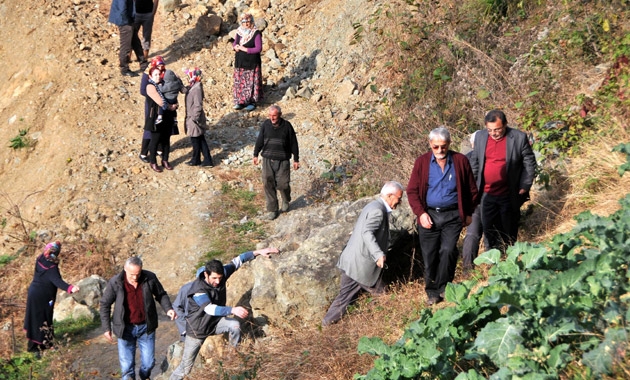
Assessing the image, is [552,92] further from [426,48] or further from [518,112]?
[426,48]

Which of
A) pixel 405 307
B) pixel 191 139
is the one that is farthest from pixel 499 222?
pixel 191 139

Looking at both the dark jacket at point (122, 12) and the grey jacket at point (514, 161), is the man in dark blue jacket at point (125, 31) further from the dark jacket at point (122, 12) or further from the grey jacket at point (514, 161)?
the grey jacket at point (514, 161)

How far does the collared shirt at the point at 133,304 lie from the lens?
737cm

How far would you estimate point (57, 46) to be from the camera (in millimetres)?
14852

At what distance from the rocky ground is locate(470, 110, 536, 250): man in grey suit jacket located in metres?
4.26

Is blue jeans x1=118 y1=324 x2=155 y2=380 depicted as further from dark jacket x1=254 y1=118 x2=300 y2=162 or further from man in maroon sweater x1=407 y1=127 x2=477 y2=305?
dark jacket x1=254 y1=118 x2=300 y2=162

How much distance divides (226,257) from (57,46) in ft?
23.5

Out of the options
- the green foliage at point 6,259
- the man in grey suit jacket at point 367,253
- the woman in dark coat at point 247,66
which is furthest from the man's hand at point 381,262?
the woman in dark coat at point 247,66

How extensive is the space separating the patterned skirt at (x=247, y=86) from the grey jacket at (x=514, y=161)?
7528 millimetres

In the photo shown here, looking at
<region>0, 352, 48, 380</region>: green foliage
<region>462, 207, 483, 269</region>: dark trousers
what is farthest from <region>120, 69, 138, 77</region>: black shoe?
<region>462, 207, 483, 269</region>: dark trousers

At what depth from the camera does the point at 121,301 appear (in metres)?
7.30

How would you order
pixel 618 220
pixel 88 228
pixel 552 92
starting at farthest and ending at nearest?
pixel 88 228
pixel 552 92
pixel 618 220

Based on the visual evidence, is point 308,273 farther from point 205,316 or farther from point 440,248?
point 440,248

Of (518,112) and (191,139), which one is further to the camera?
(191,139)
